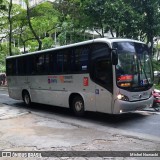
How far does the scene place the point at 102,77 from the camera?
32.2ft

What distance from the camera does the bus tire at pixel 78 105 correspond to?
11016 millimetres

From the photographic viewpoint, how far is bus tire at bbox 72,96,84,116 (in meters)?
11.0

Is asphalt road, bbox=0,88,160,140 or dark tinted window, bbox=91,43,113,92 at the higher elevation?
dark tinted window, bbox=91,43,113,92

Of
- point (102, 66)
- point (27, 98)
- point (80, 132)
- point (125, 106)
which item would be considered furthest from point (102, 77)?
point (27, 98)

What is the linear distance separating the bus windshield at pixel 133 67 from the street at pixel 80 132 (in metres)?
1.32

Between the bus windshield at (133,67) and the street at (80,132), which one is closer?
the street at (80,132)

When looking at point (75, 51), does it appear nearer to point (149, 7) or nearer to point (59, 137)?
point (59, 137)

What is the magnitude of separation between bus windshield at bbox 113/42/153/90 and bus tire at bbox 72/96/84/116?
2.21 m

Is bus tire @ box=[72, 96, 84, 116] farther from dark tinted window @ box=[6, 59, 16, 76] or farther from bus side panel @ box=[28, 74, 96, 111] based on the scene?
dark tinted window @ box=[6, 59, 16, 76]

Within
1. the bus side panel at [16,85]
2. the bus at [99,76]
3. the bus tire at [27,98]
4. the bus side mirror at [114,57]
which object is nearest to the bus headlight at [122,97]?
the bus at [99,76]

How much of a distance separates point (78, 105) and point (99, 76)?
1.83m

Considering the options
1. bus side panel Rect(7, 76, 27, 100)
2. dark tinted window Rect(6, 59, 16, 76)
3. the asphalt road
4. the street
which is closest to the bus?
the asphalt road

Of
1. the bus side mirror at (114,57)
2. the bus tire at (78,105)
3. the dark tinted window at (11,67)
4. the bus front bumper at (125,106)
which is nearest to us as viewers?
the bus side mirror at (114,57)

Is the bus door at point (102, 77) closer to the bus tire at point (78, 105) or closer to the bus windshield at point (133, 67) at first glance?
the bus windshield at point (133, 67)
